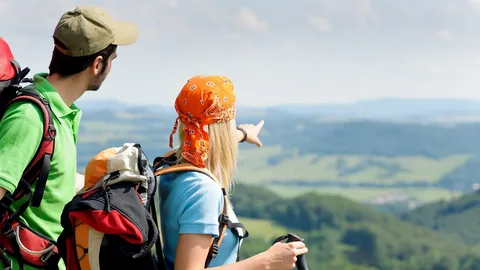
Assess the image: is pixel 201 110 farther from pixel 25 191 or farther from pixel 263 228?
pixel 263 228

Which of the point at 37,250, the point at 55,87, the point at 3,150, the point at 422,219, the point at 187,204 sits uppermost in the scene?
the point at 55,87

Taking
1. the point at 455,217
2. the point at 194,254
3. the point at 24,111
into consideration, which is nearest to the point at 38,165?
the point at 24,111

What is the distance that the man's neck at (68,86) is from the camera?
3434 millimetres

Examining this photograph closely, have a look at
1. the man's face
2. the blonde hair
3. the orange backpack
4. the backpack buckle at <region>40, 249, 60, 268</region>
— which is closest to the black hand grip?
the blonde hair

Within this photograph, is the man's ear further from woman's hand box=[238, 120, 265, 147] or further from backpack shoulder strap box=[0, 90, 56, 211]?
woman's hand box=[238, 120, 265, 147]

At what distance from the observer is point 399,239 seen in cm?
12731

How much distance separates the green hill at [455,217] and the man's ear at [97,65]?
145 m

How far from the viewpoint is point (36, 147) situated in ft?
10.2

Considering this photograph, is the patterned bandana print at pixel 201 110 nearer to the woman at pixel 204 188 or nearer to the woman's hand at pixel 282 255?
the woman at pixel 204 188

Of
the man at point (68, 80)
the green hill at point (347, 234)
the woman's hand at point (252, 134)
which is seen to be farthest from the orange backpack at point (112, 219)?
the green hill at point (347, 234)

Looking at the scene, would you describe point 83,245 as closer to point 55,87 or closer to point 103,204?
point 103,204

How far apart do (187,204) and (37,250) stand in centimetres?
79

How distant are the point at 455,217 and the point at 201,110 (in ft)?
525

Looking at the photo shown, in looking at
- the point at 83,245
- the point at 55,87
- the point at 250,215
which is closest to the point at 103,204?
the point at 83,245
